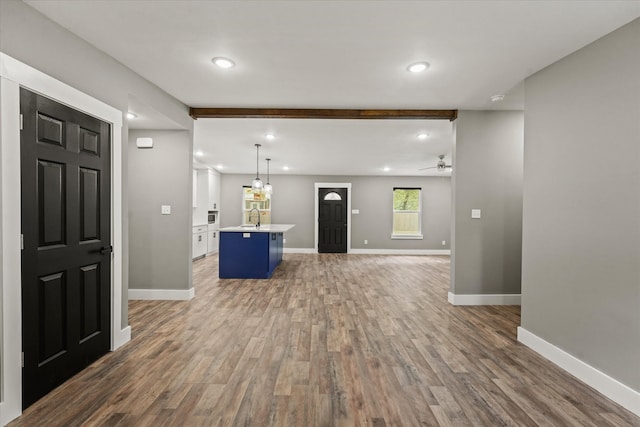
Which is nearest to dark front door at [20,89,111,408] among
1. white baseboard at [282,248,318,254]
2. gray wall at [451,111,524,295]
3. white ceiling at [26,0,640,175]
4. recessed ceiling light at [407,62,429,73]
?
white ceiling at [26,0,640,175]

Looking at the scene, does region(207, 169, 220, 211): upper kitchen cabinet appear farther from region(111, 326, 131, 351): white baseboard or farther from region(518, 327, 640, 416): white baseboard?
region(518, 327, 640, 416): white baseboard

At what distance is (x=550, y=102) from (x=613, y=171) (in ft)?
2.79

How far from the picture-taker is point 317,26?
2008 mm

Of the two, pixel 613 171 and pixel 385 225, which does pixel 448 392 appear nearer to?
pixel 613 171

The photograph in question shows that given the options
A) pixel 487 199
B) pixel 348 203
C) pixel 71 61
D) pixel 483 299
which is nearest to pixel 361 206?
pixel 348 203

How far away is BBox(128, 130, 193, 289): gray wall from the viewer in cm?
395

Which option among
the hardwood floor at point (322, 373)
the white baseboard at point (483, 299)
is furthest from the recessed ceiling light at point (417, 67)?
the white baseboard at point (483, 299)

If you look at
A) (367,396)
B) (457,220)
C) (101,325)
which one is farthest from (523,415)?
(101,325)

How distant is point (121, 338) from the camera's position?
262 cm

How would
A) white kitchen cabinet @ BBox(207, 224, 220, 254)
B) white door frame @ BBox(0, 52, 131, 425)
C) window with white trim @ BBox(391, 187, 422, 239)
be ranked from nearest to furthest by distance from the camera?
1. white door frame @ BBox(0, 52, 131, 425)
2. white kitchen cabinet @ BBox(207, 224, 220, 254)
3. window with white trim @ BBox(391, 187, 422, 239)

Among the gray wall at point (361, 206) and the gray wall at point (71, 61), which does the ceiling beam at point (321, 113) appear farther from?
the gray wall at point (361, 206)

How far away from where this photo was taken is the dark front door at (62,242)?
178cm

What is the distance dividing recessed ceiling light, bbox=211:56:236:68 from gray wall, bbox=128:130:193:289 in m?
1.63

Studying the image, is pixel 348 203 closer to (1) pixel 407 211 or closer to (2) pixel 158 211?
(1) pixel 407 211
